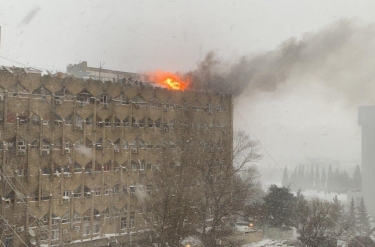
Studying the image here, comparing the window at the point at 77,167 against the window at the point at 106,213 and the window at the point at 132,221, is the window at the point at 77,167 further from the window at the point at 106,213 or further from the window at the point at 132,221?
the window at the point at 132,221

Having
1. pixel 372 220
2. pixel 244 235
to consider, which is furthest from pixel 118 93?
pixel 372 220

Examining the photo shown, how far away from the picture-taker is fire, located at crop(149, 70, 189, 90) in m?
35.7

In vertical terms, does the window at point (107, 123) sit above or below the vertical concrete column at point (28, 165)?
above

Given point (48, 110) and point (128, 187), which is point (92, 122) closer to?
point (48, 110)

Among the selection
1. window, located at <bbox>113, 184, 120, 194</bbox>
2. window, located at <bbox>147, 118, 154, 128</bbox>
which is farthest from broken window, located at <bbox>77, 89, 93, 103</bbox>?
window, located at <bbox>113, 184, 120, 194</bbox>

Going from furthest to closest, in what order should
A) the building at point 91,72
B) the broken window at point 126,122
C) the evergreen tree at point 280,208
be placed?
the evergreen tree at point 280,208, the building at point 91,72, the broken window at point 126,122

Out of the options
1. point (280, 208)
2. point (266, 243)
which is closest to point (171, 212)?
point (266, 243)

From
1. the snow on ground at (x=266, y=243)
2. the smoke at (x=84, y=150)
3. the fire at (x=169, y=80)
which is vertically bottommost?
the snow on ground at (x=266, y=243)

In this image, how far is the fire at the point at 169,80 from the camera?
35.7 meters

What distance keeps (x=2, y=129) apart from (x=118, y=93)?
9136 millimetres

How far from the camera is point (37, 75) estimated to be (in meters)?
24.0

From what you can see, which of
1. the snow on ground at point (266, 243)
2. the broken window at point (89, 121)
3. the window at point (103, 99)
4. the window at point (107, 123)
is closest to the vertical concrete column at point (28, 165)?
the broken window at point (89, 121)

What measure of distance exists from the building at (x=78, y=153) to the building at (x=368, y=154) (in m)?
50.4

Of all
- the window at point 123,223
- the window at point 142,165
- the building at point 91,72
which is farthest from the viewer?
the building at point 91,72
